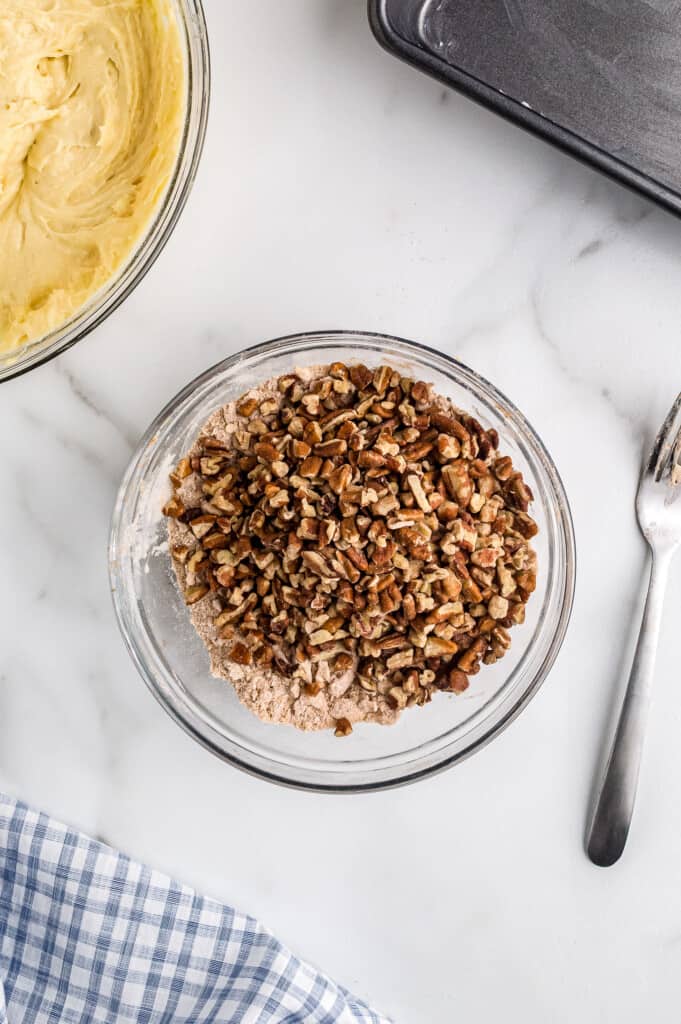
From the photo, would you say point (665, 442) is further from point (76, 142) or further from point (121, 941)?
point (121, 941)

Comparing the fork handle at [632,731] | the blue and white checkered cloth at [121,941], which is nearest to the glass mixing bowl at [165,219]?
the blue and white checkered cloth at [121,941]

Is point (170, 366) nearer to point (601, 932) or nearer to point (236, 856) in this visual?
point (236, 856)

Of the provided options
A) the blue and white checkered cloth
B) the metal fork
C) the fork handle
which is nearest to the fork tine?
the metal fork

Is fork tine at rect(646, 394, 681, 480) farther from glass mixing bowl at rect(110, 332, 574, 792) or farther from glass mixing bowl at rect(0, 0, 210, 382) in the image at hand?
glass mixing bowl at rect(0, 0, 210, 382)

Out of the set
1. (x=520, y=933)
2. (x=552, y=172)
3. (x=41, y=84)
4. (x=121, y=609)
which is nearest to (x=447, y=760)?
(x=520, y=933)

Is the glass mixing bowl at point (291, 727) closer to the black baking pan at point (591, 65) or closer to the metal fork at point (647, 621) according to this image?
the metal fork at point (647, 621)
